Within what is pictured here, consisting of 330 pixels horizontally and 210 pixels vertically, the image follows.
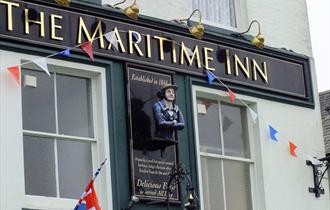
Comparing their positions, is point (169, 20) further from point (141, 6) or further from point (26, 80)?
point (26, 80)

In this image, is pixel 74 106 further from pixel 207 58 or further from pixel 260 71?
pixel 260 71

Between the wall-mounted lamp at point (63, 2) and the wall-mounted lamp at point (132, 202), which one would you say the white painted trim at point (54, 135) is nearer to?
the wall-mounted lamp at point (132, 202)

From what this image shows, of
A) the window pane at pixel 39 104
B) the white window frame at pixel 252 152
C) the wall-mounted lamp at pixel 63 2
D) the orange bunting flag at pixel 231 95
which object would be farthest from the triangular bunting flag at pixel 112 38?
the orange bunting flag at pixel 231 95

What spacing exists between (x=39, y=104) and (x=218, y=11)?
13.3 ft

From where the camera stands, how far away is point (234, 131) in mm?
15828

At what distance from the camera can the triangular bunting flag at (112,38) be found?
14133mm

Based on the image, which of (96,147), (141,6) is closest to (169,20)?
(141,6)

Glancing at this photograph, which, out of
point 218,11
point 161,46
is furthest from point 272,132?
point 161,46

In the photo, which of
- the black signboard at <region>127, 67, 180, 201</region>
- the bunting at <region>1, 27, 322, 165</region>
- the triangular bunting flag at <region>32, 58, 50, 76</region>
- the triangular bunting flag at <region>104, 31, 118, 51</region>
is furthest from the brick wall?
the triangular bunting flag at <region>32, 58, 50, 76</region>

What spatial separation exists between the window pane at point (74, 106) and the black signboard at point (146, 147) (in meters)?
0.57

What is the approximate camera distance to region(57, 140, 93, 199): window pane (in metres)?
13.5

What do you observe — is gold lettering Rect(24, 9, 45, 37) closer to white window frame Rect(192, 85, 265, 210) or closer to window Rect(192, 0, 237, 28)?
Answer: white window frame Rect(192, 85, 265, 210)

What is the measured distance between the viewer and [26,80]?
43.8 ft

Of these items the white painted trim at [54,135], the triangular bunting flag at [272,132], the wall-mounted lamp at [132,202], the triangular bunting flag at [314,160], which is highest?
the triangular bunting flag at [272,132]
